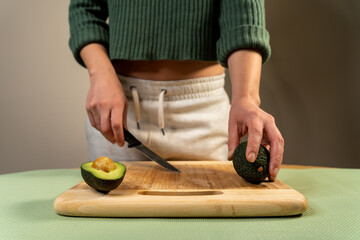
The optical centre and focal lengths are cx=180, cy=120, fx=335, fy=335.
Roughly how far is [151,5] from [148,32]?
0.10 metres

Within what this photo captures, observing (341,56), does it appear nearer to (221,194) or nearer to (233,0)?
(233,0)

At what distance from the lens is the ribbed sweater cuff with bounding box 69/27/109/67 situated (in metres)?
1.30

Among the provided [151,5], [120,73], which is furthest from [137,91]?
[151,5]

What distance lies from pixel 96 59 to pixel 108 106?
0.26 metres

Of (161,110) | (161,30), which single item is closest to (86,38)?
(161,30)

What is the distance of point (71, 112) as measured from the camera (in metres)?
2.33

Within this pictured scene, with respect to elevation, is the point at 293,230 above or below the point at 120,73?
below

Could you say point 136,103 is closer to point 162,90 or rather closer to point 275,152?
point 162,90

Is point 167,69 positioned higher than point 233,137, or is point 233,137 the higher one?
point 167,69

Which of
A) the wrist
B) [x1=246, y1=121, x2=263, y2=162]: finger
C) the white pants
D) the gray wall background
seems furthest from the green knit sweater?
the gray wall background

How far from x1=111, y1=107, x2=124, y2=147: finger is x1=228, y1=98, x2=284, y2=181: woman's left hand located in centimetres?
34

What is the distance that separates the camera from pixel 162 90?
1.31 meters

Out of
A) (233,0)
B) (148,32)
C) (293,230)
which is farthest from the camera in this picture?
(148,32)

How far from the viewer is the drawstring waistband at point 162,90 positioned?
51.3 inches
